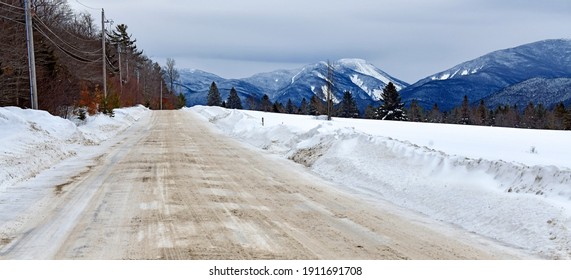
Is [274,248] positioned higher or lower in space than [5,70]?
lower

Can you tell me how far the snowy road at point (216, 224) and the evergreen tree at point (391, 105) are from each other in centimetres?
6331

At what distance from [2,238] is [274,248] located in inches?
135

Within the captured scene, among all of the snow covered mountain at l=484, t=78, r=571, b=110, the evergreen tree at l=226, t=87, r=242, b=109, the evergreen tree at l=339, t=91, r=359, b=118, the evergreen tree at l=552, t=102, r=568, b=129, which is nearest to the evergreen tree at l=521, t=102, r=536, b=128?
the evergreen tree at l=552, t=102, r=568, b=129

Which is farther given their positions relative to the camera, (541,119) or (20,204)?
(541,119)

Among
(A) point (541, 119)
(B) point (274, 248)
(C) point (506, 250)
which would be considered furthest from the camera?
(A) point (541, 119)

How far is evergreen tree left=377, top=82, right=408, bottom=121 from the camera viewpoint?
235ft

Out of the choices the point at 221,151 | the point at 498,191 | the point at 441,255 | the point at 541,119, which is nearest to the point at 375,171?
the point at 498,191

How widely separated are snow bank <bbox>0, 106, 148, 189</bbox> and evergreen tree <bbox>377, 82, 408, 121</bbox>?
56277 millimetres

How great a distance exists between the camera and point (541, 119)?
104 metres

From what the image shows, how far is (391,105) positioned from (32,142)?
63.8 m

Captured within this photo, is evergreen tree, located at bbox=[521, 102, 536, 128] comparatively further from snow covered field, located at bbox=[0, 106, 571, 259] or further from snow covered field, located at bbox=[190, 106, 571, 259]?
snow covered field, located at bbox=[190, 106, 571, 259]

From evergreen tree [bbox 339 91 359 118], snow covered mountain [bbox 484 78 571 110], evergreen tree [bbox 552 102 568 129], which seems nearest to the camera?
evergreen tree [bbox 552 102 568 129]
